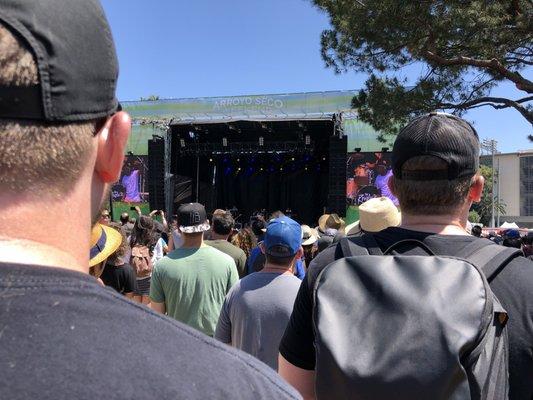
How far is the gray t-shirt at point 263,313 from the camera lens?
2.78 meters

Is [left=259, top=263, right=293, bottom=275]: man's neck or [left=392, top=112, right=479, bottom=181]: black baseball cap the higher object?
[left=392, top=112, right=479, bottom=181]: black baseball cap

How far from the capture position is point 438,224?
149cm

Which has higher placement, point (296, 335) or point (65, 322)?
point (65, 322)

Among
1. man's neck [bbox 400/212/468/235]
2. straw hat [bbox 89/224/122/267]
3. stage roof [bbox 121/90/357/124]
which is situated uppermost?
stage roof [bbox 121/90/357/124]

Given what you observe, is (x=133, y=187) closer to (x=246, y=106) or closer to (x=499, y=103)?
(x=246, y=106)

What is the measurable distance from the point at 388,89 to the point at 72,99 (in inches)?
385

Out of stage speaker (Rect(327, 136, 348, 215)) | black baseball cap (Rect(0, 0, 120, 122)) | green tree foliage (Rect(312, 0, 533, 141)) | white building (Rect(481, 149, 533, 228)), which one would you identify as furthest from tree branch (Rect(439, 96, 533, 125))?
white building (Rect(481, 149, 533, 228))

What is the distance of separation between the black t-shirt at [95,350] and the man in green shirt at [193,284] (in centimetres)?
307

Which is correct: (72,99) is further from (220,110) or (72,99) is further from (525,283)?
(220,110)

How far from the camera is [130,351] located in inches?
23.6

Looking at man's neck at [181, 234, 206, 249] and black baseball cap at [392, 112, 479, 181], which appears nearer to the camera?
black baseball cap at [392, 112, 479, 181]

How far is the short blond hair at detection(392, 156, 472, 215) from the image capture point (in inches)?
58.6

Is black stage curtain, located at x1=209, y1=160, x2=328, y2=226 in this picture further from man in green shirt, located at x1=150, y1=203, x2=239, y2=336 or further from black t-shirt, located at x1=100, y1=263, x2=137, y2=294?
man in green shirt, located at x1=150, y1=203, x2=239, y2=336

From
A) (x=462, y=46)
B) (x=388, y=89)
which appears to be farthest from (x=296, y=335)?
(x=388, y=89)
